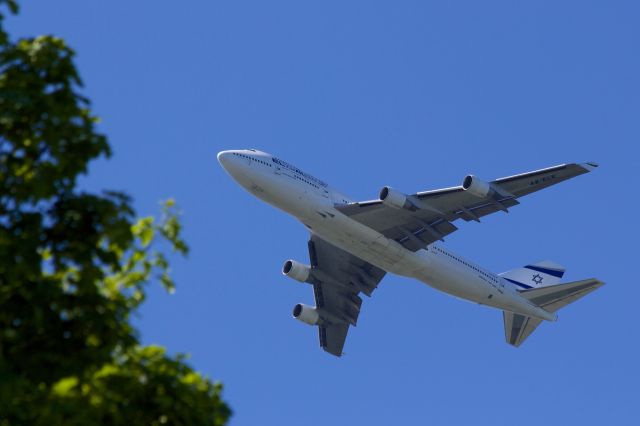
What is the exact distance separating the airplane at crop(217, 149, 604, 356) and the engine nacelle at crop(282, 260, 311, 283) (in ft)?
0.48

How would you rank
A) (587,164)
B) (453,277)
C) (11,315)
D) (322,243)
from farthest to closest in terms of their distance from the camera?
1. (322,243)
2. (453,277)
3. (587,164)
4. (11,315)

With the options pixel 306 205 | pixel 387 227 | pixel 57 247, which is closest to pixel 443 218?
pixel 387 227

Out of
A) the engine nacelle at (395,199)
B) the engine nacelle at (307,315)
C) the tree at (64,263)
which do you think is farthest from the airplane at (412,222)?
the tree at (64,263)

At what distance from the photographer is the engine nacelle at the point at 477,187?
164ft

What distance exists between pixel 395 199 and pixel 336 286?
41.2 feet

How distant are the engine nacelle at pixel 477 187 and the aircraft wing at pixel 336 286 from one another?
12.4 meters

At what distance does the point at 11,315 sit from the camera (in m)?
13.7

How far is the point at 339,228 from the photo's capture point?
51.9 metres

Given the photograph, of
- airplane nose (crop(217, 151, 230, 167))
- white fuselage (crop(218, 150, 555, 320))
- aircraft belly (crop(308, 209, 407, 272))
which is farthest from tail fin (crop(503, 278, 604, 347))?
airplane nose (crop(217, 151, 230, 167))

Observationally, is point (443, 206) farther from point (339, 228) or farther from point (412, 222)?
point (339, 228)

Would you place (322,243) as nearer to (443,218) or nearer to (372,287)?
(372,287)

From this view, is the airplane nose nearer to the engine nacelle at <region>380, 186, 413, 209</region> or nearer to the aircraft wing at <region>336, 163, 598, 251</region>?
the aircraft wing at <region>336, 163, 598, 251</region>

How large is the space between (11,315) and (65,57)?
3.57 m

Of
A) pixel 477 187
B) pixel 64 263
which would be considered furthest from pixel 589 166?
pixel 64 263
